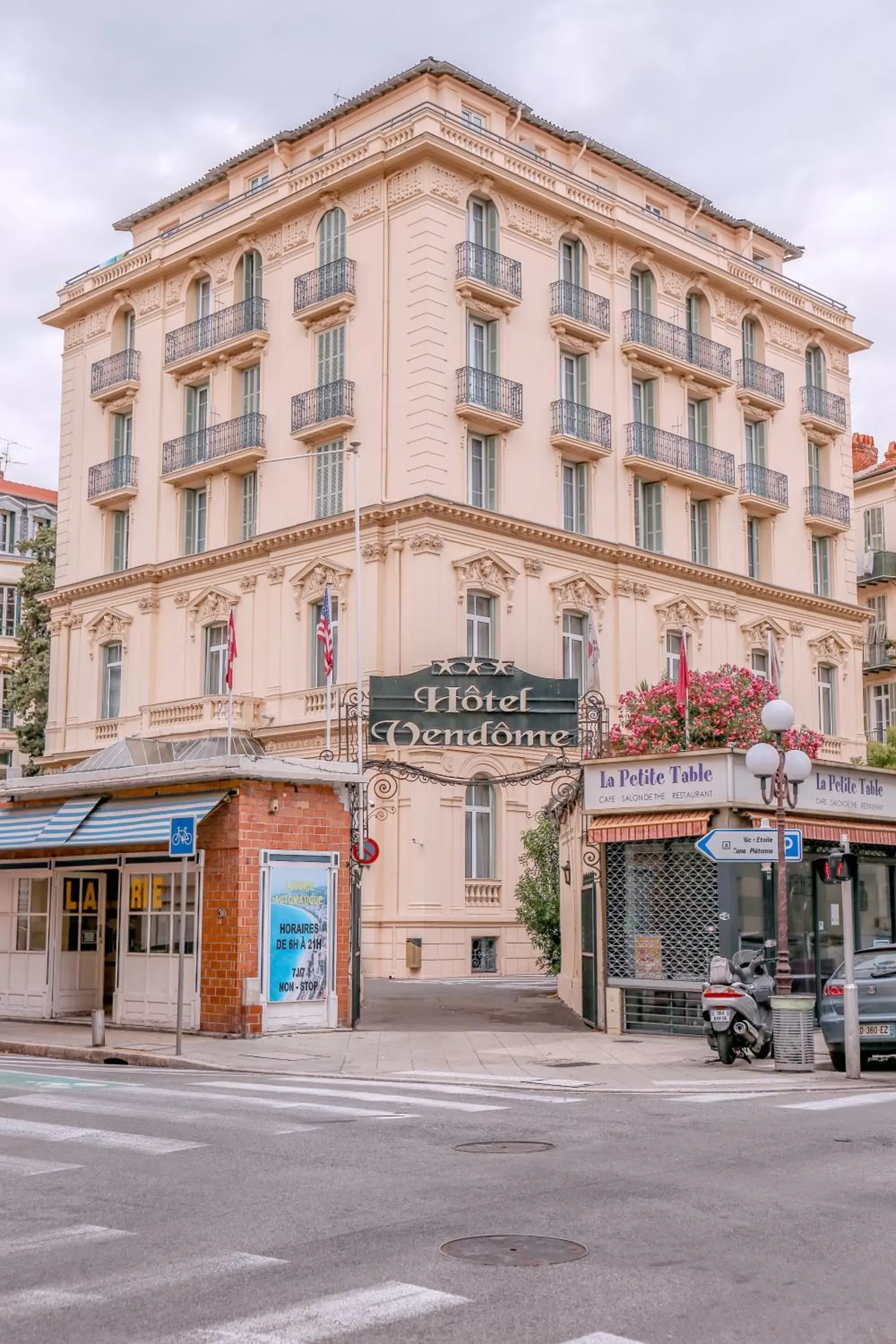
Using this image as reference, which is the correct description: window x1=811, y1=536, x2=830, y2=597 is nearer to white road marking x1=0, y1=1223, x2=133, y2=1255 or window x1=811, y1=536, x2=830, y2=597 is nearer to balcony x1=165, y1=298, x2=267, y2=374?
balcony x1=165, y1=298, x2=267, y2=374

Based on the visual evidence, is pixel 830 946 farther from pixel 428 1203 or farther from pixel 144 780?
pixel 428 1203

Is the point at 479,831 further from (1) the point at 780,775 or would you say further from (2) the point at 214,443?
(1) the point at 780,775

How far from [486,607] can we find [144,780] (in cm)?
1688

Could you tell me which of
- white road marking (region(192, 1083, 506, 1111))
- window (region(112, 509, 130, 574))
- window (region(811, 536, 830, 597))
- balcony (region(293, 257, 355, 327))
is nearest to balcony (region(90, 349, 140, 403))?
window (region(112, 509, 130, 574))

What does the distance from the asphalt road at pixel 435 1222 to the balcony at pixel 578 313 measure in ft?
96.8

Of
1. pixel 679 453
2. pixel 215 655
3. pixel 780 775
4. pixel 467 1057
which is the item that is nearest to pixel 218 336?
pixel 215 655

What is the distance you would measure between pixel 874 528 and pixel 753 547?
14.2 metres

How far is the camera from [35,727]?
4912 centimetres

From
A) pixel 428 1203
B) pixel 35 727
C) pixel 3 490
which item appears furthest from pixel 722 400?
pixel 428 1203

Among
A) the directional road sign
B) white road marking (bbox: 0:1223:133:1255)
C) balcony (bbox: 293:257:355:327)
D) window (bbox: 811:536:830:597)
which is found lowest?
white road marking (bbox: 0:1223:133:1255)

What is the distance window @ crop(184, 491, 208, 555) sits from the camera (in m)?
42.5

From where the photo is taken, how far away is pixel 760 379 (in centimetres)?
4628

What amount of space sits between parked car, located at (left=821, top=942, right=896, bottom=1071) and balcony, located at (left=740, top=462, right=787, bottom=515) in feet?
96.0

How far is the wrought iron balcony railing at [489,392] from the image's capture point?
121 ft
